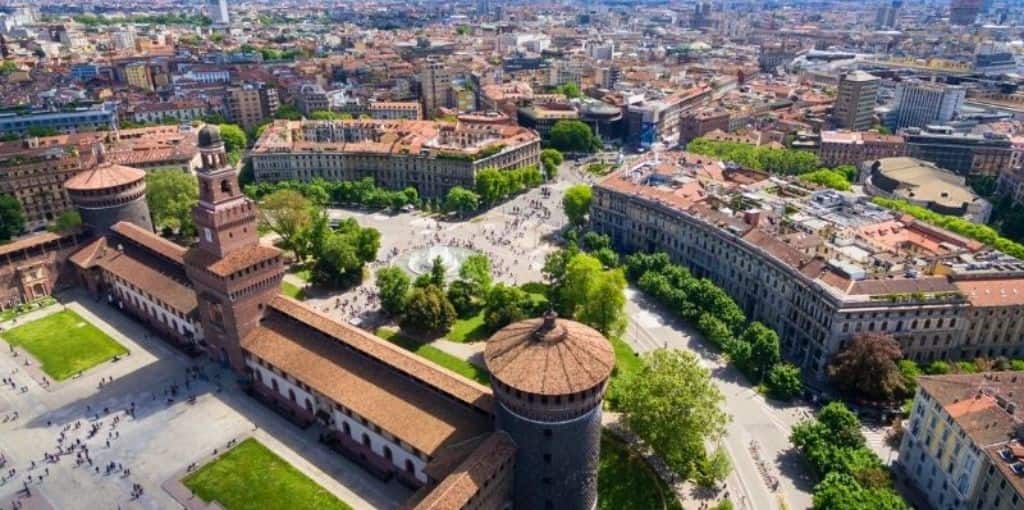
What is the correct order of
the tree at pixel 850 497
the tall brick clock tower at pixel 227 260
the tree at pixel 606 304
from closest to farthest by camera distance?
1. the tree at pixel 850 497
2. the tall brick clock tower at pixel 227 260
3. the tree at pixel 606 304

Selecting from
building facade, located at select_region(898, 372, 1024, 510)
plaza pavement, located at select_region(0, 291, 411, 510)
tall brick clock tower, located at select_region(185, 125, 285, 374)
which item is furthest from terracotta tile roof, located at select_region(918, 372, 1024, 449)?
tall brick clock tower, located at select_region(185, 125, 285, 374)

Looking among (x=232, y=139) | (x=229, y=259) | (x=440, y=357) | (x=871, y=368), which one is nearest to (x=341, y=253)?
(x=440, y=357)

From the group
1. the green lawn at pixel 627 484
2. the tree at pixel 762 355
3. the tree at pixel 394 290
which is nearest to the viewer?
the green lawn at pixel 627 484

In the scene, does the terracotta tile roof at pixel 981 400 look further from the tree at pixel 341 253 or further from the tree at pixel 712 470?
the tree at pixel 341 253

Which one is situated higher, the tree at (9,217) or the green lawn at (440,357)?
the tree at (9,217)

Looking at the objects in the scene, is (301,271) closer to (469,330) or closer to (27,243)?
(469,330)

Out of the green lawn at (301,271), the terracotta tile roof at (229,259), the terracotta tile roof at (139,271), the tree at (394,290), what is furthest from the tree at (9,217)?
the tree at (394,290)

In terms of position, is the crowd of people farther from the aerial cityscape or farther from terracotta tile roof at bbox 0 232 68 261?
terracotta tile roof at bbox 0 232 68 261
